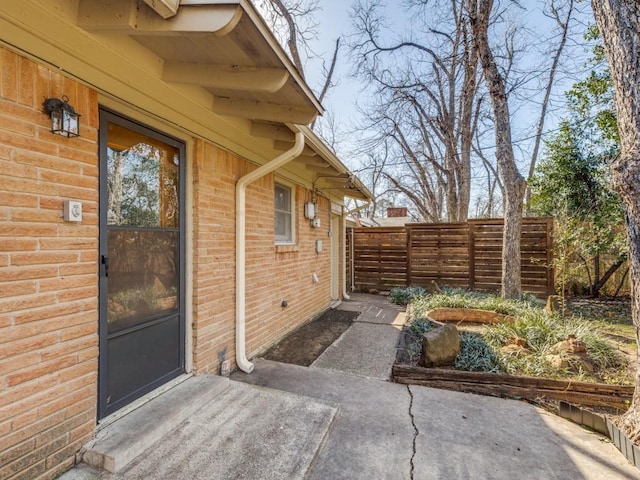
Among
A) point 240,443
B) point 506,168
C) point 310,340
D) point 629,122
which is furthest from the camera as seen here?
point 506,168

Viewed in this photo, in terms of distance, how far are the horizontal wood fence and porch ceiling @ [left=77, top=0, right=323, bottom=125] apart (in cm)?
697

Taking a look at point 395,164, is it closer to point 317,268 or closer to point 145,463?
point 317,268

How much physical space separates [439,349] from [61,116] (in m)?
3.95

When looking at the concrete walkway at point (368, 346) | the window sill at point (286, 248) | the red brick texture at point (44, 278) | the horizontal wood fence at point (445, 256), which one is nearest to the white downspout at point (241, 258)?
the concrete walkway at point (368, 346)

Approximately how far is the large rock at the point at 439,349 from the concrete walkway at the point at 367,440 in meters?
0.47

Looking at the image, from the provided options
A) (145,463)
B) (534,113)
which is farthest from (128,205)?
(534,113)

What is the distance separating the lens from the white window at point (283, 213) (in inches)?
194

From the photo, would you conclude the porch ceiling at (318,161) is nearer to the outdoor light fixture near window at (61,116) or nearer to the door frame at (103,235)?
the door frame at (103,235)

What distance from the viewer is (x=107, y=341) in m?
2.14

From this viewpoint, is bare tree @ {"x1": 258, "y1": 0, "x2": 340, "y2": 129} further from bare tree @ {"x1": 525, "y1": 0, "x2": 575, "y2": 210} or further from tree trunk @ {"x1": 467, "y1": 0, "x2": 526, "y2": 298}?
bare tree @ {"x1": 525, "y1": 0, "x2": 575, "y2": 210}

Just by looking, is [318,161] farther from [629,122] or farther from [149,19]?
[629,122]

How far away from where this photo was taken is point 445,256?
8.65 m

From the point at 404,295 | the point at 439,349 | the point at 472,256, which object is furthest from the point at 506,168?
the point at 439,349

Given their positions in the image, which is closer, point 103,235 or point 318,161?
point 103,235
